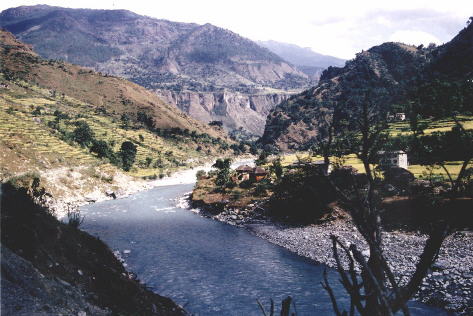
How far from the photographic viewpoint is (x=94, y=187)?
2306 inches

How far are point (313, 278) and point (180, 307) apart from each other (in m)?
10.1

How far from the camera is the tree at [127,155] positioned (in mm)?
79131

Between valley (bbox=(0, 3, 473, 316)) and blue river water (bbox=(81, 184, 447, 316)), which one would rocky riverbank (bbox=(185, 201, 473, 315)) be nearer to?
valley (bbox=(0, 3, 473, 316))

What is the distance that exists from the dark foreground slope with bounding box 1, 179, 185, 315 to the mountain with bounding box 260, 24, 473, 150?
34.4 ft

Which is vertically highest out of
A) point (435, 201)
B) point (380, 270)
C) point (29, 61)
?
point (29, 61)

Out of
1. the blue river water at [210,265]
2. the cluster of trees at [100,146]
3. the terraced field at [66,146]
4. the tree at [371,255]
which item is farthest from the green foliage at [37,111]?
the tree at [371,255]

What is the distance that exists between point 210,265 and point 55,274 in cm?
1469

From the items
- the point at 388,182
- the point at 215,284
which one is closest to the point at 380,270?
the point at 215,284

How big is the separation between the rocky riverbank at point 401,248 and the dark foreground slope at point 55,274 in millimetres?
11932

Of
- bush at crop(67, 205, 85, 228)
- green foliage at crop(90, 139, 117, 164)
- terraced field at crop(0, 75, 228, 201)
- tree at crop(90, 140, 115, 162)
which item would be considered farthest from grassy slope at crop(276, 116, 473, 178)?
tree at crop(90, 140, 115, 162)

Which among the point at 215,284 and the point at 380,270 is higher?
the point at 380,270

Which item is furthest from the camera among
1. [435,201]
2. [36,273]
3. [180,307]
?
[435,201]

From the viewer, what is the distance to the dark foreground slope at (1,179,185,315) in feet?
36.6

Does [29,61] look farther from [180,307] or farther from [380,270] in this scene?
[380,270]
